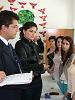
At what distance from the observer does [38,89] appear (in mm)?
2518

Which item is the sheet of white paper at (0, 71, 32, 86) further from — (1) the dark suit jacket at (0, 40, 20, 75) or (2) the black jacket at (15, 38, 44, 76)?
(2) the black jacket at (15, 38, 44, 76)

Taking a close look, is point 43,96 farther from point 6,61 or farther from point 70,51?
point 6,61

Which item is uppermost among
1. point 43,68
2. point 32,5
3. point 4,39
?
point 32,5

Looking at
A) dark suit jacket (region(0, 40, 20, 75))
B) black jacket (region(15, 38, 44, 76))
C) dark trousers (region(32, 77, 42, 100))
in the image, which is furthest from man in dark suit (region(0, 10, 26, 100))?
dark trousers (region(32, 77, 42, 100))

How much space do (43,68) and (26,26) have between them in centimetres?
50

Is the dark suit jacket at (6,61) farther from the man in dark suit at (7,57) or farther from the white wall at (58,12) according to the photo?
the white wall at (58,12)

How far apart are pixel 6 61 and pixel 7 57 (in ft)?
0.10

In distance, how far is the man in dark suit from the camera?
1654 mm

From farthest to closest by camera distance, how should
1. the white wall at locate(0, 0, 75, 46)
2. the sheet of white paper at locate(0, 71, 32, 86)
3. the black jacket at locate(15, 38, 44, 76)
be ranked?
the white wall at locate(0, 0, 75, 46)
the black jacket at locate(15, 38, 44, 76)
the sheet of white paper at locate(0, 71, 32, 86)

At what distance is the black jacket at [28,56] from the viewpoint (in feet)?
7.79

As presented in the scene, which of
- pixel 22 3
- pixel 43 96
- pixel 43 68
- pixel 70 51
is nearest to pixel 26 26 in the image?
pixel 43 68

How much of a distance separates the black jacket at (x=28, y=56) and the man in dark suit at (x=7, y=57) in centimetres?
60

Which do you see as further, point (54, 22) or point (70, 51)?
point (54, 22)

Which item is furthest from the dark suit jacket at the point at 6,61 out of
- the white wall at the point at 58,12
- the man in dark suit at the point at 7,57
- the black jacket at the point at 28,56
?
the white wall at the point at 58,12
